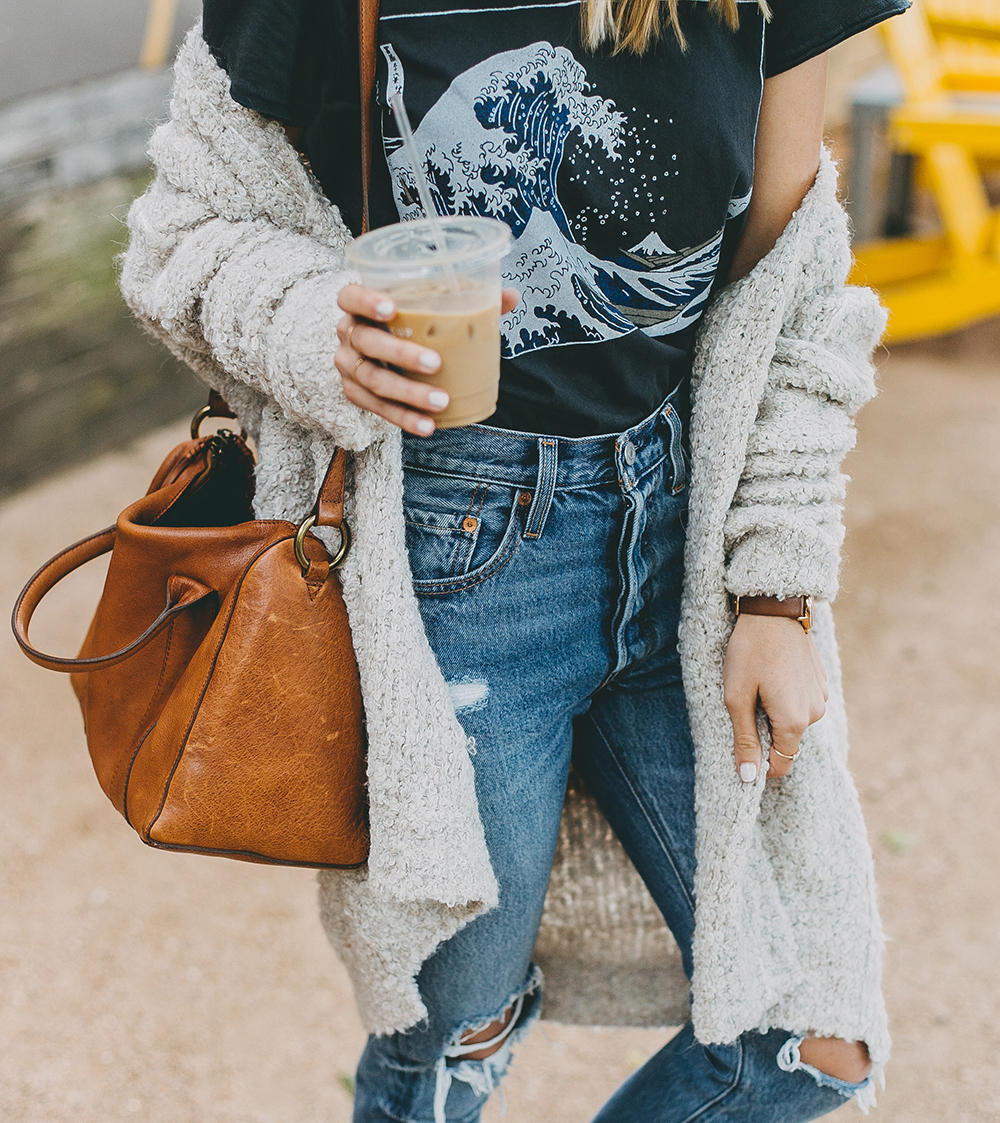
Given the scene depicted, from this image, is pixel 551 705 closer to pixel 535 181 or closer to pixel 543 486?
pixel 543 486

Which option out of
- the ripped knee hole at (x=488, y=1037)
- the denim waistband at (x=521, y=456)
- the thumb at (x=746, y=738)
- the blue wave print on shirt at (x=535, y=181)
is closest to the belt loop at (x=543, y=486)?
the denim waistband at (x=521, y=456)

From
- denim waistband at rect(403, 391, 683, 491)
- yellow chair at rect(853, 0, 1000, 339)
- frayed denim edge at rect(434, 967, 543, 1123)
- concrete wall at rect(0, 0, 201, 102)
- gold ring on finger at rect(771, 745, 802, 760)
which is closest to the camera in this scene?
denim waistband at rect(403, 391, 683, 491)

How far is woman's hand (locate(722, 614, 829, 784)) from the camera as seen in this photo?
123 cm

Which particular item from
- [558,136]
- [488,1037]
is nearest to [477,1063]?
[488,1037]

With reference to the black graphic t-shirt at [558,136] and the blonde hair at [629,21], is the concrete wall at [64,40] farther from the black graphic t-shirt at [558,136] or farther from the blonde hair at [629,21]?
the blonde hair at [629,21]

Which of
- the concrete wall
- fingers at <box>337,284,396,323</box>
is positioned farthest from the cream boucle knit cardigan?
the concrete wall

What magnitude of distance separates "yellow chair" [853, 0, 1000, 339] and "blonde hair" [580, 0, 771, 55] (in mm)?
3469

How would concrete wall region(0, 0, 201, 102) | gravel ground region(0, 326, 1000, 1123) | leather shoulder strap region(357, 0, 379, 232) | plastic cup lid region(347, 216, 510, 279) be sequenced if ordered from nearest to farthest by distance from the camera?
plastic cup lid region(347, 216, 510, 279) → leather shoulder strap region(357, 0, 379, 232) → gravel ground region(0, 326, 1000, 1123) → concrete wall region(0, 0, 201, 102)

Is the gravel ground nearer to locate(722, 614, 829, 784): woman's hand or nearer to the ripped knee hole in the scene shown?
the ripped knee hole

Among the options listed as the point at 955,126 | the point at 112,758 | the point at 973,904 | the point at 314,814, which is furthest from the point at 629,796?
the point at 955,126

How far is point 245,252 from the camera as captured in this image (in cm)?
110

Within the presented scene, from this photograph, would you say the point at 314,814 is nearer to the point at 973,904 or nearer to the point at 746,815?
the point at 746,815

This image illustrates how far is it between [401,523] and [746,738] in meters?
0.49

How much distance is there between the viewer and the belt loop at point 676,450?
4.25 feet
